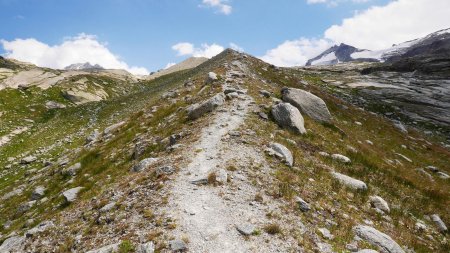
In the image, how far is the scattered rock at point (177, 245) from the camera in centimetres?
1031

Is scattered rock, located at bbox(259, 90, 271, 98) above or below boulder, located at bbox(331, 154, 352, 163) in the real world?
above

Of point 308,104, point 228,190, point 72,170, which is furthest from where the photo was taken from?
point 308,104

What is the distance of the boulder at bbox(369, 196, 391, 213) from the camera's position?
16.0 meters

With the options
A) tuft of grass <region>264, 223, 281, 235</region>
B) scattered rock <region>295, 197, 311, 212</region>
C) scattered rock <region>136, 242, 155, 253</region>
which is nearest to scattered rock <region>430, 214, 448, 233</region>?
scattered rock <region>295, 197, 311, 212</region>

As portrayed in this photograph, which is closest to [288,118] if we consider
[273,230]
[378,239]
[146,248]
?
[378,239]

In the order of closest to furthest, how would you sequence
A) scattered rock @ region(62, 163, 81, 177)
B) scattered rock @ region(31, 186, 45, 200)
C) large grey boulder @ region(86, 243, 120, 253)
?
large grey boulder @ region(86, 243, 120, 253), scattered rock @ region(31, 186, 45, 200), scattered rock @ region(62, 163, 81, 177)

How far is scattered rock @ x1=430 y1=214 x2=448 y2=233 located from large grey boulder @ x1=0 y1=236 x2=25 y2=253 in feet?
63.3

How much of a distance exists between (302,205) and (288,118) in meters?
9.46

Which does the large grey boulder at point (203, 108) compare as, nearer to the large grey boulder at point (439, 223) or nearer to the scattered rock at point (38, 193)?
the scattered rock at point (38, 193)

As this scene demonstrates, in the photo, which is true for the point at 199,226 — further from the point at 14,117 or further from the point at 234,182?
the point at 14,117

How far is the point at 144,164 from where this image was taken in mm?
17406

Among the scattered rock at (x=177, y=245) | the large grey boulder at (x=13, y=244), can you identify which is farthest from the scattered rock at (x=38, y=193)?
the scattered rock at (x=177, y=245)

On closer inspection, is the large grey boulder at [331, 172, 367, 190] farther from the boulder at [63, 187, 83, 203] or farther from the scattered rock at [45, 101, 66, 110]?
the scattered rock at [45, 101, 66, 110]

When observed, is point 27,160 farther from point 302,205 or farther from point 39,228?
point 302,205
